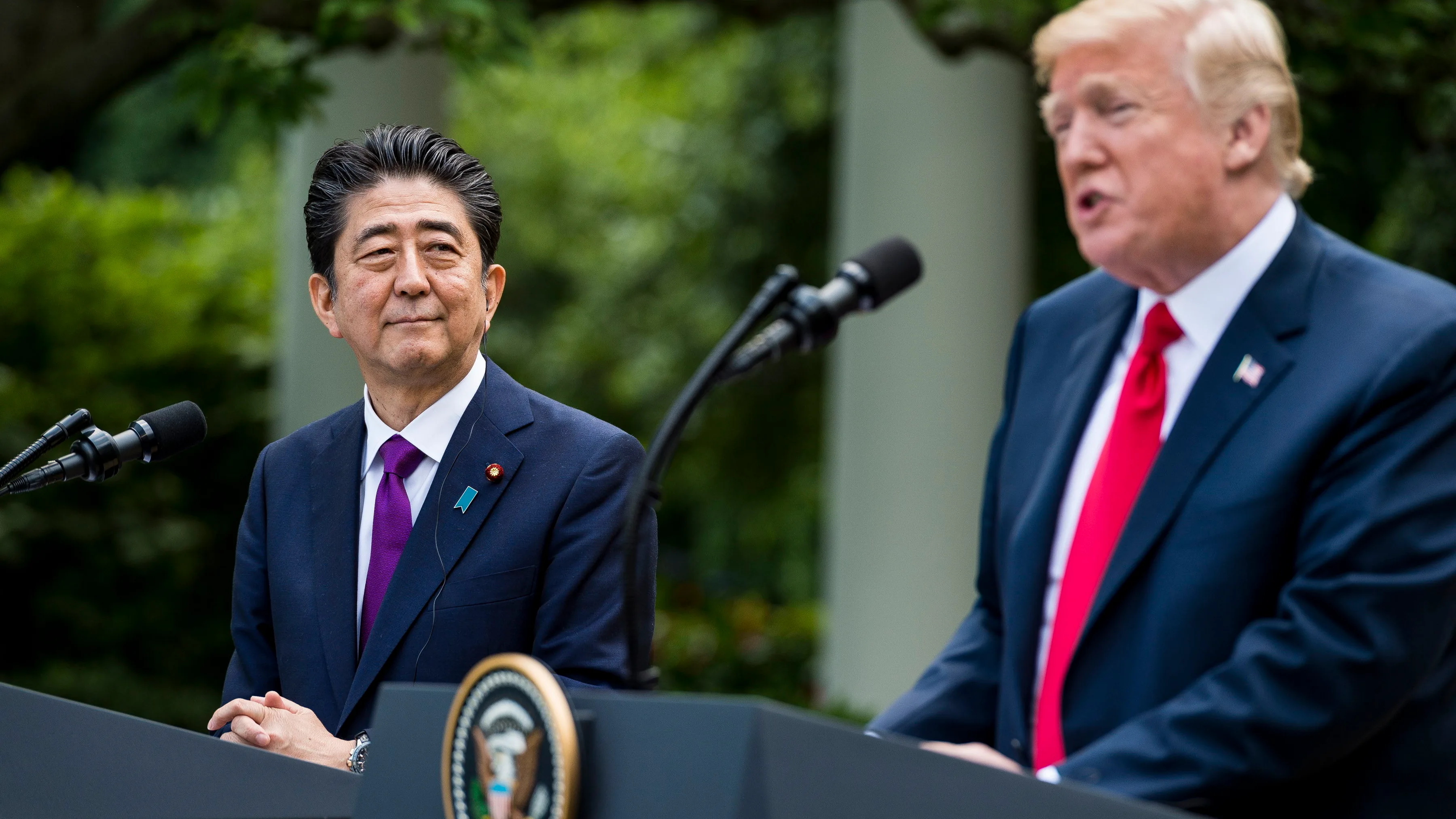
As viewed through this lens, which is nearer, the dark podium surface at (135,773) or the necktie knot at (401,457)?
the dark podium surface at (135,773)

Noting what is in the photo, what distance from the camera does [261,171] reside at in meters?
16.4

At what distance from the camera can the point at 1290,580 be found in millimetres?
2082

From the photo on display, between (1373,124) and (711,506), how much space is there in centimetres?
883

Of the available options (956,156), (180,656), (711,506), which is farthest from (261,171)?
(956,156)

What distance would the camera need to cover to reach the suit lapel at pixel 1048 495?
7.59 feet

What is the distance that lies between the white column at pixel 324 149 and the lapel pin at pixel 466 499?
11.5 ft

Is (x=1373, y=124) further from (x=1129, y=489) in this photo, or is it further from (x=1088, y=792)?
(x=1088, y=792)

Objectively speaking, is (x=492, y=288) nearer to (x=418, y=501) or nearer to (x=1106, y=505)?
(x=418, y=501)

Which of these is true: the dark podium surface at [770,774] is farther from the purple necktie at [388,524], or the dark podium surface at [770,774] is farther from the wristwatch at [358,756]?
the purple necktie at [388,524]

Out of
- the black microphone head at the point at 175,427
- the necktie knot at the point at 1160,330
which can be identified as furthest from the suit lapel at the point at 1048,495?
the black microphone head at the point at 175,427

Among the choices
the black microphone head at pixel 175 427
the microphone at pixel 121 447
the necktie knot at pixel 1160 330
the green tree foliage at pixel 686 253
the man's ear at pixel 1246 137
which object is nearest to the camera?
the man's ear at pixel 1246 137

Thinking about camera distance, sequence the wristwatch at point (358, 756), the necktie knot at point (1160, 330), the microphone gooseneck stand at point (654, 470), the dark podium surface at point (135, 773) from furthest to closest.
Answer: the wristwatch at point (358, 756)
the necktie knot at point (1160, 330)
the dark podium surface at point (135, 773)
the microphone gooseneck stand at point (654, 470)

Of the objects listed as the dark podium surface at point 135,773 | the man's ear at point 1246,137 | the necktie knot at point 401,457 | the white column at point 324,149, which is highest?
the white column at point 324,149

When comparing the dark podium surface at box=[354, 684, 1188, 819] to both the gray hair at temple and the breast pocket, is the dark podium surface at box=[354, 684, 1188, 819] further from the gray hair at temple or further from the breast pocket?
the gray hair at temple
